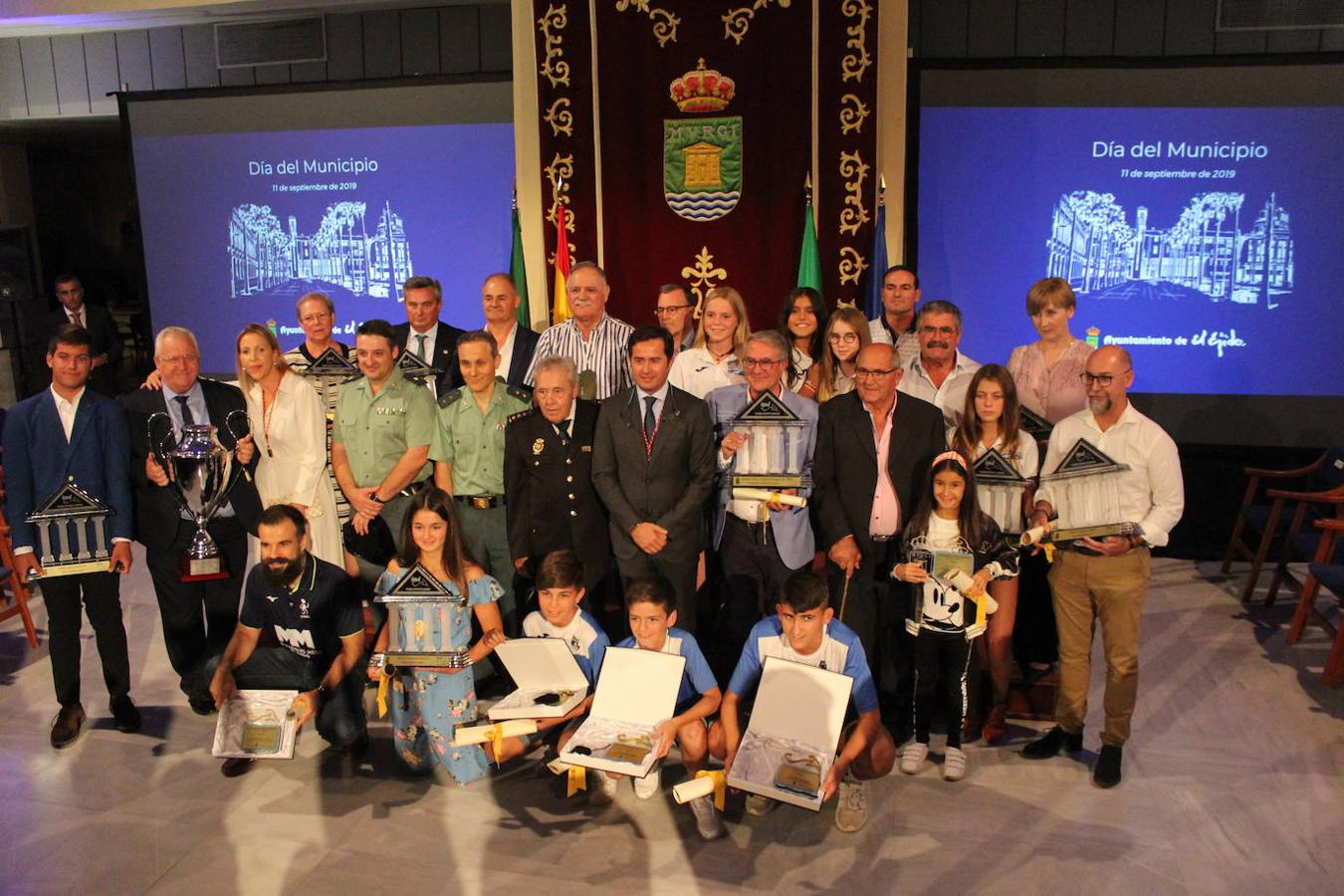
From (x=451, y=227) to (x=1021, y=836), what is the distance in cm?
552

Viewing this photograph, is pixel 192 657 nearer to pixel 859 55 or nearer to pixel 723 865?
pixel 723 865

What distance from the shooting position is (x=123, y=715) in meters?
4.25

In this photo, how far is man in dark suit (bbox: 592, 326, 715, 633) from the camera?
395 centimetres

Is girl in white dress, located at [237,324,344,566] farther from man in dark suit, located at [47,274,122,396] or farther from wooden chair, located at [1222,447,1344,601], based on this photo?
wooden chair, located at [1222,447,1344,601]

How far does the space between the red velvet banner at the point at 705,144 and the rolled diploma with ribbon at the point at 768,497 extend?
269 cm

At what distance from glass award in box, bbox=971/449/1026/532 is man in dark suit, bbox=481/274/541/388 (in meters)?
2.22

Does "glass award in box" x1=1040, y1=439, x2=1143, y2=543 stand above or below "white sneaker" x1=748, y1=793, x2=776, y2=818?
above

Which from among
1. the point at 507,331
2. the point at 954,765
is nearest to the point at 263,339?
the point at 507,331

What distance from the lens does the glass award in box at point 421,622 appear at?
3637 millimetres

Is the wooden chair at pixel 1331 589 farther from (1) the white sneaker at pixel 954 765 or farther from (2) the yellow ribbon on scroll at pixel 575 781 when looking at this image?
(2) the yellow ribbon on scroll at pixel 575 781

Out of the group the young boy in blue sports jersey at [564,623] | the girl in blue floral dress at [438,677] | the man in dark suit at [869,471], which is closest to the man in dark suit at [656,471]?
the young boy in blue sports jersey at [564,623]

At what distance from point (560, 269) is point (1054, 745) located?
3834 mm

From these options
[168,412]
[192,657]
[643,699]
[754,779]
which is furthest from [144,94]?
[754,779]

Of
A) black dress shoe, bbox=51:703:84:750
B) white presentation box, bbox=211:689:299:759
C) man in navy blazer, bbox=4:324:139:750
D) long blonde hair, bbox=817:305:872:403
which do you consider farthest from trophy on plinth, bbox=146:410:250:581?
long blonde hair, bbox=817:305:872:403
